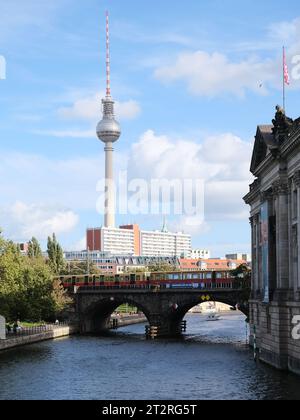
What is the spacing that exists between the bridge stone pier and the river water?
14841 mm

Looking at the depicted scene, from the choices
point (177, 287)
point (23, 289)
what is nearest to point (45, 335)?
point (23, 289)

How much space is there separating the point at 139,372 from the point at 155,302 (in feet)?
207

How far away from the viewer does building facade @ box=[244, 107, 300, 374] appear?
8150cm

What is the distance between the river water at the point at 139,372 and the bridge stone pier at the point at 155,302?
14841 mm

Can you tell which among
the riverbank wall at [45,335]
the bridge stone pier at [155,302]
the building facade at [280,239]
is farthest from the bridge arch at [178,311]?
the building facade at [280,239]

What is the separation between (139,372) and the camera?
8938 cm

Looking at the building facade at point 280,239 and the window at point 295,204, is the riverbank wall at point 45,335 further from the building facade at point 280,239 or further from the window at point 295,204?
the window at point 295,204

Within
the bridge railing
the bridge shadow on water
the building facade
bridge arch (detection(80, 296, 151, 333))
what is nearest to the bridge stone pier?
bridge arch (detection(80, 296, 151, 333))

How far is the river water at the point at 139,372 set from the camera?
72.8 m

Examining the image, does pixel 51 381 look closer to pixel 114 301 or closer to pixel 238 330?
pixel 114 301

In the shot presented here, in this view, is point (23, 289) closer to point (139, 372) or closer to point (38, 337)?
point (38, 337)

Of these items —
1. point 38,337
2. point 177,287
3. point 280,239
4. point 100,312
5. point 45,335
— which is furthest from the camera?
point 100,312

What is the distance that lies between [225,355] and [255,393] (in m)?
36.8
